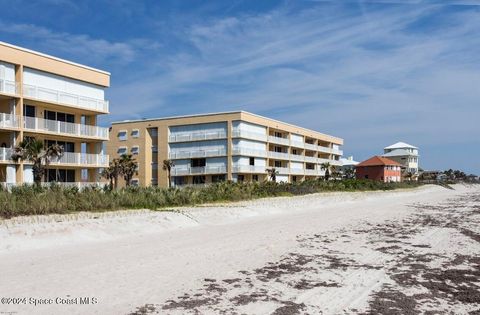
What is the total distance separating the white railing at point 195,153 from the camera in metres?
61.4

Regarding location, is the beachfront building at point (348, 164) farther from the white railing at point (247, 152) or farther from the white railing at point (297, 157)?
the white railing at point (247, 152)

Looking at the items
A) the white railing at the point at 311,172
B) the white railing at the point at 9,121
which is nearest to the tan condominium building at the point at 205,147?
the white railing at the point at 311,172

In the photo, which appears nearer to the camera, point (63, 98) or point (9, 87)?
point (9, 87)

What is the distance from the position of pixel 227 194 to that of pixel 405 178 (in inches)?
3496

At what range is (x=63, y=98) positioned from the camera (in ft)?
Answer: 115

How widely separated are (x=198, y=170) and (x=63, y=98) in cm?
2871

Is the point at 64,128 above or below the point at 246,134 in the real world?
below

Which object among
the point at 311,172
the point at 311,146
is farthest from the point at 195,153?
the point at 311,146

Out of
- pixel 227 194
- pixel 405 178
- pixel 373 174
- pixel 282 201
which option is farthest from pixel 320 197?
pixel 405 178

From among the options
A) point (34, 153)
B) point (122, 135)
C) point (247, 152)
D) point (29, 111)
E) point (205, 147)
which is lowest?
point (34, 153)

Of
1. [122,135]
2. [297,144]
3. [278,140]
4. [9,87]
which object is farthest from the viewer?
[297,144]

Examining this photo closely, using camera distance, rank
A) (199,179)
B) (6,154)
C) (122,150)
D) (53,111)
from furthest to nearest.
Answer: (122,150) < (199,179) < (53,111) < (6,154)

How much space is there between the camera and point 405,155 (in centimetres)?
12656

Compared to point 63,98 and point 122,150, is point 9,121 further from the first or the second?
point 122,150
